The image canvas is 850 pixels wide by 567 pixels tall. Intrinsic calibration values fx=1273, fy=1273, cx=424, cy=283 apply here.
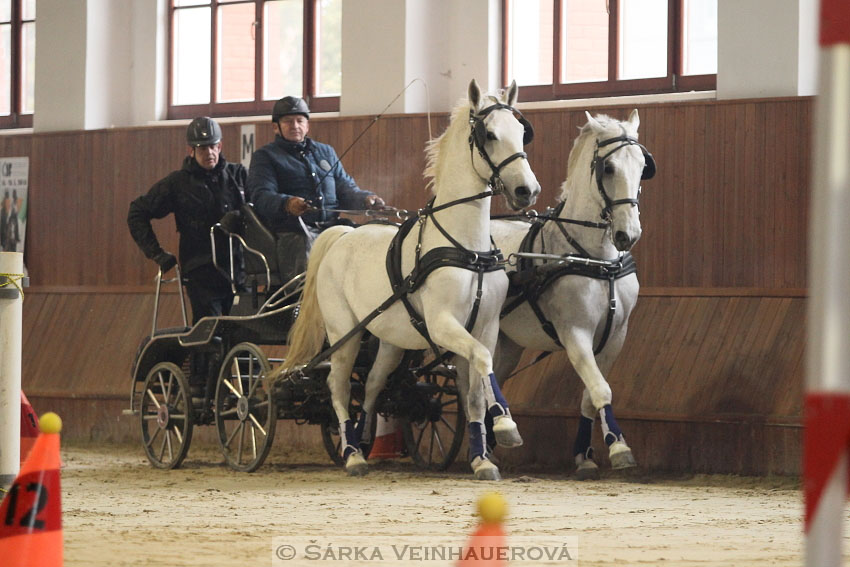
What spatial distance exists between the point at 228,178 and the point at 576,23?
291cm

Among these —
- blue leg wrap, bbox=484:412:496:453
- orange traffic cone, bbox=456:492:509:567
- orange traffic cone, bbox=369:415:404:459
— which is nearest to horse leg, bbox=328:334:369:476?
orange traffic cone, bbox=369:415:404:459

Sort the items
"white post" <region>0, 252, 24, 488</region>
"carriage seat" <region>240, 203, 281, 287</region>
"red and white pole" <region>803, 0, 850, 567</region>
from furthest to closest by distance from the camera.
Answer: "carriage seat" <region>240, 203, 281, 287</region> < "white post" <region>0, 252, 24, 488</region> < "red and white pole" <region>803, 0, 850, 567</region>

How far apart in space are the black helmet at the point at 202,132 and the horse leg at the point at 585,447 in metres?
2.84

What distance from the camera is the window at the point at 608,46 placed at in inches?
347

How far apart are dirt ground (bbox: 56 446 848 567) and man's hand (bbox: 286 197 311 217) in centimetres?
151

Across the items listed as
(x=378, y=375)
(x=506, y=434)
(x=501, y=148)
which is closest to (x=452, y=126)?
(x=501, y=148)

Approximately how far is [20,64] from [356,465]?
6.48m

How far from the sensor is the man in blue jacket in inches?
297

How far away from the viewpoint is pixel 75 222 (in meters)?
10.8

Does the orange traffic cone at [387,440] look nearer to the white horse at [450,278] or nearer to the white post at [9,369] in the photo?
the white horse at [450,278]

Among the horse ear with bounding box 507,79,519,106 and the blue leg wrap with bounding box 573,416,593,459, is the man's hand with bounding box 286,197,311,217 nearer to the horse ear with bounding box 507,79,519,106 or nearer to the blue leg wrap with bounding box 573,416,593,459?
the horse ear with bounding box 507,79,519,106

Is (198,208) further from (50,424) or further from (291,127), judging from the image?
(50,424)

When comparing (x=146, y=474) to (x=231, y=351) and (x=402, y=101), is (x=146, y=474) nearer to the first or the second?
(x=231, y=351)

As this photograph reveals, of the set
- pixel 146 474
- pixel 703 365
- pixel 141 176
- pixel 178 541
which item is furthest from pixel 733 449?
pixel 141 176
